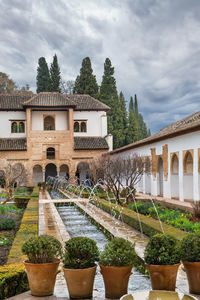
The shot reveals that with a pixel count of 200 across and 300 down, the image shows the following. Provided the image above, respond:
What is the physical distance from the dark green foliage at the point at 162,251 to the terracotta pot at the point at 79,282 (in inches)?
26.4

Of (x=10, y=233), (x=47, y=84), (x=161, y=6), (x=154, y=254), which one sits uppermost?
(x=47, y=84)

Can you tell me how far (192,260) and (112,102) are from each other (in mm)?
36044

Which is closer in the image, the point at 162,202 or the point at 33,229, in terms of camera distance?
the point at 33,229

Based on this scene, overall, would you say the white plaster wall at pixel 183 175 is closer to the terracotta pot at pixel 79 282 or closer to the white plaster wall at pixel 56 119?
the terracotta pot at pixel 79 282

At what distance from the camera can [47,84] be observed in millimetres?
39875

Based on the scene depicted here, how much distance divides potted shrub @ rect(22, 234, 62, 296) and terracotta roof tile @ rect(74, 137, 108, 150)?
25.5 metres

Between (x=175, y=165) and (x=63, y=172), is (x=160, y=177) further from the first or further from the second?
(x=63, y=172)

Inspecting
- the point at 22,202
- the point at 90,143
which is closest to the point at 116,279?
→ the point at 22,202

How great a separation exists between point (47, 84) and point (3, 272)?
37.2 metres

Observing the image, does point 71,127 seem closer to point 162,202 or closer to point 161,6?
point 162,202

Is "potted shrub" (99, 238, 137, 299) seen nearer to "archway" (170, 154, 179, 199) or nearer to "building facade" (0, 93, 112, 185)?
"archway" (170, 154, 179, 199)

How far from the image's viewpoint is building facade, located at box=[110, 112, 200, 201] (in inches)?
561

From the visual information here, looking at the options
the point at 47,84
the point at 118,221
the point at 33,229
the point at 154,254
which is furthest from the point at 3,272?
the point at 47,84

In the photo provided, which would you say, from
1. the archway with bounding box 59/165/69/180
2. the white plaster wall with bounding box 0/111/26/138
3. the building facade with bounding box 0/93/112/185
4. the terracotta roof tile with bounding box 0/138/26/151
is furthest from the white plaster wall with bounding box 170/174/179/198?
the white plaster wall with bounding box 0/111/26/138
